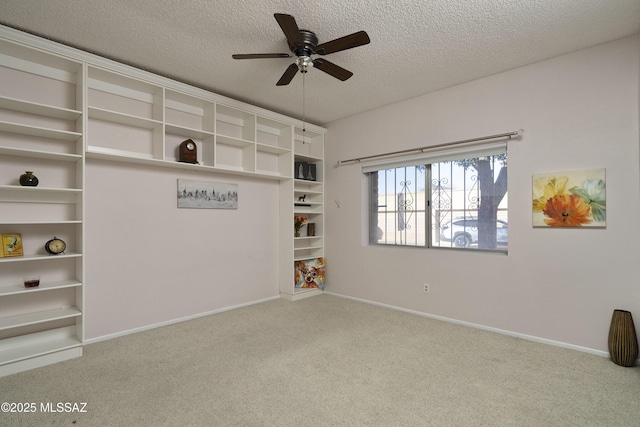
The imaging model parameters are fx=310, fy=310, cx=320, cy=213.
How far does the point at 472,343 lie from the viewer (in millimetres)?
2920

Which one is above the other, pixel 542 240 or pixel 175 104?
pixel 175 104

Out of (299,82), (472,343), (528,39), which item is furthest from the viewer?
(299,82)

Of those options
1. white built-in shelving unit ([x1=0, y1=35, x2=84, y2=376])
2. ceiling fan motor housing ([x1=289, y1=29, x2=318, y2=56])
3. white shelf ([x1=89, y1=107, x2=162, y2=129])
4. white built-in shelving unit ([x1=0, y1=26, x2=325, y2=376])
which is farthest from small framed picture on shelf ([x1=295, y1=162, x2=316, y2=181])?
white built-in shelving unit ([x1=0, y1=35, x2=84, y2=376])

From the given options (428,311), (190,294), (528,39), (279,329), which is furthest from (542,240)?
(190,294)

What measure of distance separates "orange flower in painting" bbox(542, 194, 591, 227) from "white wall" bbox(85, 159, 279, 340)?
3.35m

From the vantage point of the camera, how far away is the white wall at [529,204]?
2.59 metres

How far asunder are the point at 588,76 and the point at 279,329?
12.4 ft

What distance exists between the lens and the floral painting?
8.78 ft

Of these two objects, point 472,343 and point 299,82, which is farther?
point 299,82

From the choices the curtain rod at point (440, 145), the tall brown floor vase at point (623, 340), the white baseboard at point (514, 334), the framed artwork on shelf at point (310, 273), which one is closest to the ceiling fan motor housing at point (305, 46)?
the curtain rod at point (440, 145)

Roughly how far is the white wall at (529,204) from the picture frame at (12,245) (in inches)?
148

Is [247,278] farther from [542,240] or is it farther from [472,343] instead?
[542,240]

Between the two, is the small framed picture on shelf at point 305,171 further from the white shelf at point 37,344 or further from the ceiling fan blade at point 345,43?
the white shelf at point 37,344

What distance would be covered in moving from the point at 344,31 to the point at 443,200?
7.27 ft
